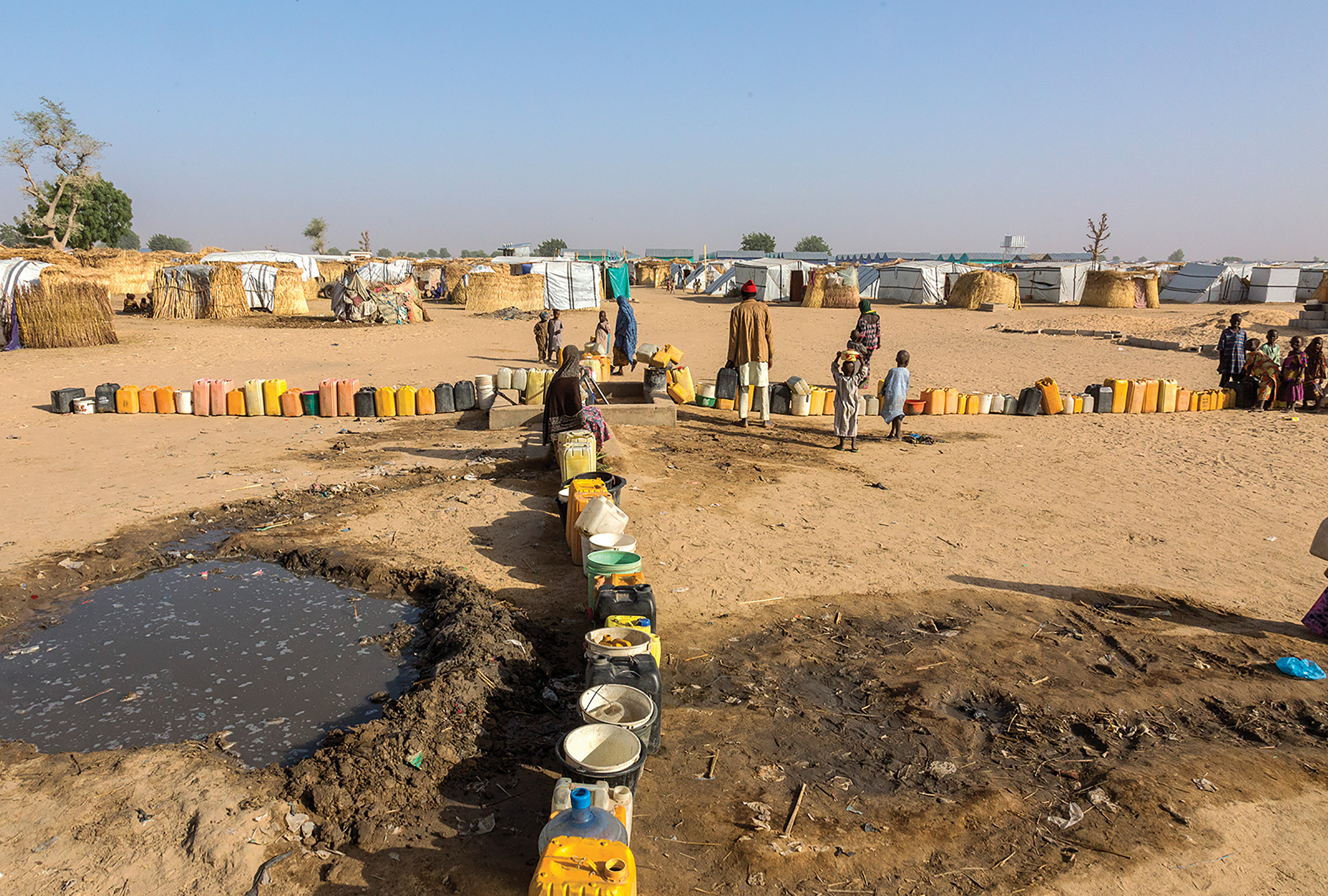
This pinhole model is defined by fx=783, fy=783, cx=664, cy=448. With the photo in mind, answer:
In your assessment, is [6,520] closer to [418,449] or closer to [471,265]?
[418,449]

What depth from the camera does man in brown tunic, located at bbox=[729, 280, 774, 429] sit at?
10141 mm

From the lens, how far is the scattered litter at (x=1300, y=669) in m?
4.38

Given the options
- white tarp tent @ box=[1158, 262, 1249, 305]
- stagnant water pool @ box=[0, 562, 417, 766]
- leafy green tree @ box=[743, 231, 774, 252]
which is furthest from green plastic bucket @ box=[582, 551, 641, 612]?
leafy green tree @ box=[743, 231, 774, 252]

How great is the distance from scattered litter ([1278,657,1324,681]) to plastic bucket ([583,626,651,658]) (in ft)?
11.9

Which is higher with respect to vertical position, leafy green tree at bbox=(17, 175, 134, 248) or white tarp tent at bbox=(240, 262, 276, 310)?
leafy green tree at bbox=(17, 175, 134, 248)

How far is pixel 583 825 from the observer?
2.69 meters

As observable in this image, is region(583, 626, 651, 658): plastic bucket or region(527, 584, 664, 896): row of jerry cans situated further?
A: region(583, 626, 651, 658): plastic bucket

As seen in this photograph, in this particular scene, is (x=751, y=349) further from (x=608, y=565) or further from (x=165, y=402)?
(x=165, y=402)

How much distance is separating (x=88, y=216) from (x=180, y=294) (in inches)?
1159

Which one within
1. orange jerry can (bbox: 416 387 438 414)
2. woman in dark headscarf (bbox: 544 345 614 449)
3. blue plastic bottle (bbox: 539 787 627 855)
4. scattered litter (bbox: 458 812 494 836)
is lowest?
scattered litter (bbox: 458 812 494 836)

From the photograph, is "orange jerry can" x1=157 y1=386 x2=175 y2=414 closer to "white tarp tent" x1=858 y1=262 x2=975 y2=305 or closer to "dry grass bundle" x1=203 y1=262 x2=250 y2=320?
"dry grass bundle" x1=203 y1=262 x2=250 y2=320

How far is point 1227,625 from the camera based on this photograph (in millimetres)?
5051

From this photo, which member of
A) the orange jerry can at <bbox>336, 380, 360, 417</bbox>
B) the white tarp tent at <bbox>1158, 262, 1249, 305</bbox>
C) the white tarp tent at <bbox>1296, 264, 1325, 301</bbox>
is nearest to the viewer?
the orange jerry can at <bbox>336, 380, 360, 417</bbox>

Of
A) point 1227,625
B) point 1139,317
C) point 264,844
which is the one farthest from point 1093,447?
point 1139,317
